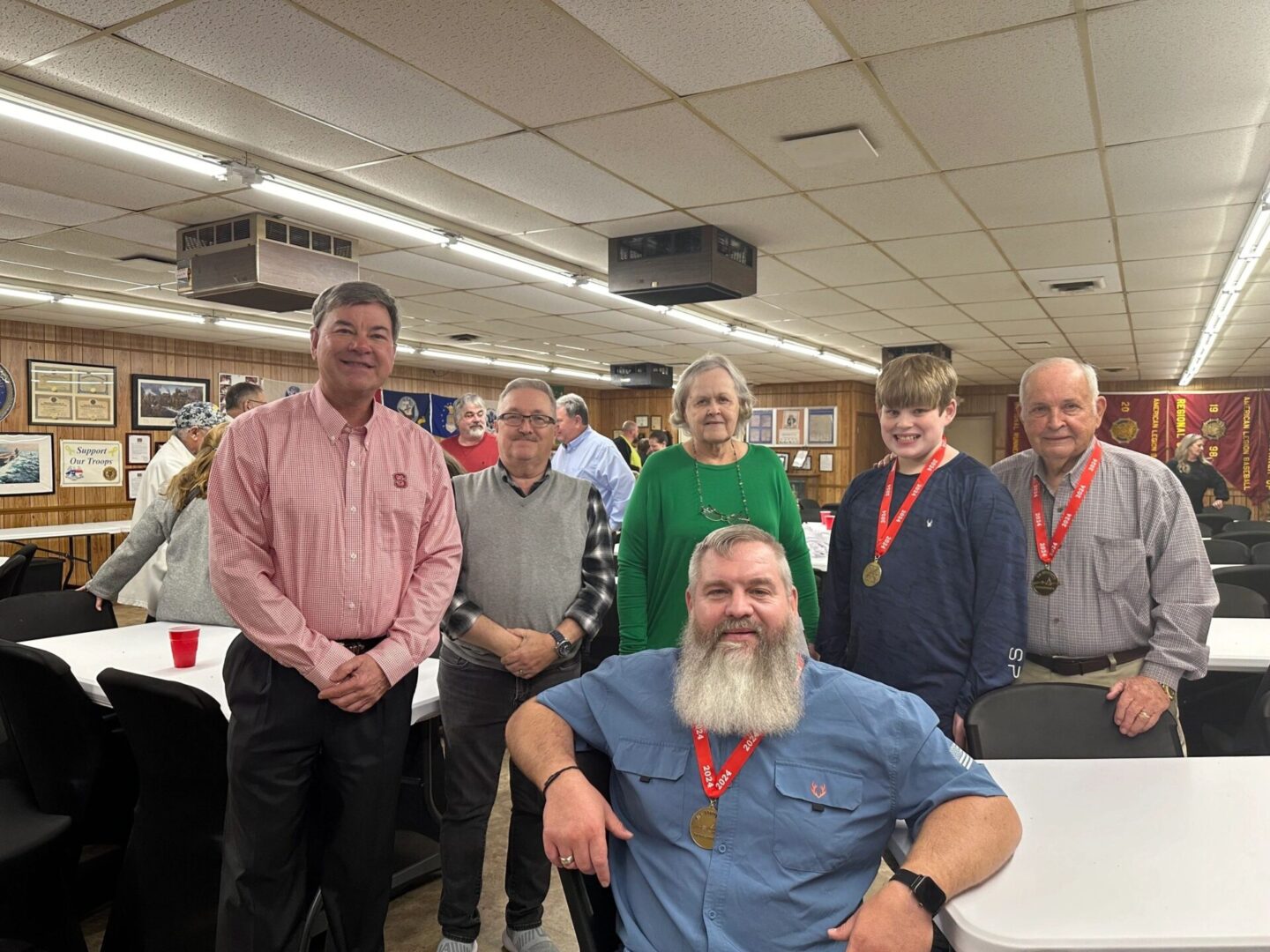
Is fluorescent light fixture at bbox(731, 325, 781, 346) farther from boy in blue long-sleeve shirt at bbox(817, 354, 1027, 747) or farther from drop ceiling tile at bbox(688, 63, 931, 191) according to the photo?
boy in blue long-sleeve shirt at bbox(817, 354, 1027, 747)

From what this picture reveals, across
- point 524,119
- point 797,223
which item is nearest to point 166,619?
point 524,119

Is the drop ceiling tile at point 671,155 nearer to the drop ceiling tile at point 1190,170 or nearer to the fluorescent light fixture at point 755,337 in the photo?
the drop ceiling tile at point 1190,170

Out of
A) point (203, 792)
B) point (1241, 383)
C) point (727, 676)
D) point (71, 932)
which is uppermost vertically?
point (1241, 383)

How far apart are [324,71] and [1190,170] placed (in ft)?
13.8

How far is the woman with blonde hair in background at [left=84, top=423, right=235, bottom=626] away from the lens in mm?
3100

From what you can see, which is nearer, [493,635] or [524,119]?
[493,635]

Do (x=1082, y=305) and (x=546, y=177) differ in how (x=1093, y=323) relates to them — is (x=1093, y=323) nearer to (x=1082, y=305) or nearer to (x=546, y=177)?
(x=1082, y=305)

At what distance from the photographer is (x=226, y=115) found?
12.1ft

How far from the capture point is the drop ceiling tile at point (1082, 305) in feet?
25.8

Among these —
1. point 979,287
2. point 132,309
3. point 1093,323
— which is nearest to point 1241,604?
point 979,287

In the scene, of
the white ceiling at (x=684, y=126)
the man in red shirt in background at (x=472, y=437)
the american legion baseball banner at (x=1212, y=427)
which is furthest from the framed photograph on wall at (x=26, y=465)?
the american legion baseball banner at (x=1212, y=427)

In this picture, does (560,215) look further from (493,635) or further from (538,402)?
(493,635)

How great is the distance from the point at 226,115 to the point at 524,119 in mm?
1273

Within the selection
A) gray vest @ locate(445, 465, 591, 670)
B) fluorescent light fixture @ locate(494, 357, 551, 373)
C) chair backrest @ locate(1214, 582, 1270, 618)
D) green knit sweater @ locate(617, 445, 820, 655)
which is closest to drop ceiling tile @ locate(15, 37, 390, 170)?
gray vest @ locate(445, 465, 591, 670)
